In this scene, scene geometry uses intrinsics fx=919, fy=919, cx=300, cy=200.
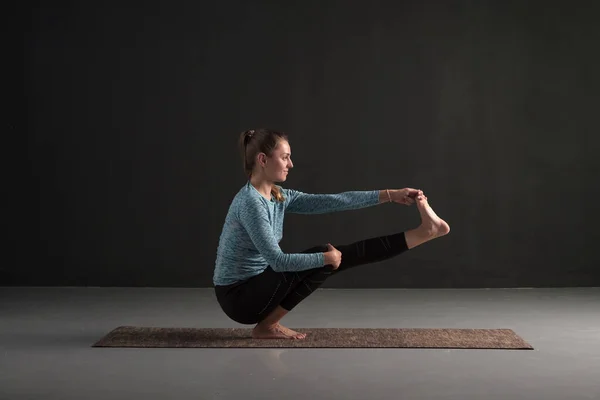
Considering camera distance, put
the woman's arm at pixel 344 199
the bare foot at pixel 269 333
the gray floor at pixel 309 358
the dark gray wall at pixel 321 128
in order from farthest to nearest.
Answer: the dark gray wall at pixel 321 128, the woman's arm at pixel 344 199, the bare foot at pixel 269 333, the gray floor at pixel 309 358

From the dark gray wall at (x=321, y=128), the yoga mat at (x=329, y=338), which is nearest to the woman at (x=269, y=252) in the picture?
the yoga mat at (x=329, y=338)

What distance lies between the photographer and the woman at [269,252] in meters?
3.50

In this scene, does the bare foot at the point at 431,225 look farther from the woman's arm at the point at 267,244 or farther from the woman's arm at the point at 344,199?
the woman's arm at the point at 267,244

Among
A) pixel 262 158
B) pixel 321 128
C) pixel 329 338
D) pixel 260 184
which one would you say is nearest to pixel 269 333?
pixel 329 338

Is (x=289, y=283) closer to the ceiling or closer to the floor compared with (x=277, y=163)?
closer to the floor

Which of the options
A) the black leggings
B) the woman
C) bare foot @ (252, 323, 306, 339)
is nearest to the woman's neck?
the woman

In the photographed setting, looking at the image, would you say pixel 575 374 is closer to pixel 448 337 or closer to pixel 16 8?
pixel 448 337

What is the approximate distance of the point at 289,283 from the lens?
11.6 feet

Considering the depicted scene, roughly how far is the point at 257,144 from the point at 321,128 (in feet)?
6.38

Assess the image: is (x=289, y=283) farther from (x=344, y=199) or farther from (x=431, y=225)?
(x=431, y=225)

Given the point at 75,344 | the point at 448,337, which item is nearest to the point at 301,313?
the point at 448,337

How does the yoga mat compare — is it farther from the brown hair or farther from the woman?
the brown hair

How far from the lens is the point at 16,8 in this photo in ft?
18.3

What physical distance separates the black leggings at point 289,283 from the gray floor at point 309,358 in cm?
19
